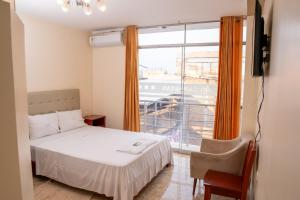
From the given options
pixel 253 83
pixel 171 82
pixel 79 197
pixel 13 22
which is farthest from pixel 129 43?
pixel 13 22

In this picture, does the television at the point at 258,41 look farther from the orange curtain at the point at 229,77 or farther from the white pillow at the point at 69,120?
the white pillow at the point at 69,120

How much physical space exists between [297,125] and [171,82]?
3798 millimetres

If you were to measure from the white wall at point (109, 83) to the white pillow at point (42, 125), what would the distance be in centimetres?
131

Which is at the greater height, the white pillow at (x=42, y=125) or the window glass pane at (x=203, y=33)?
the window glass pane at (x=203, y=33)

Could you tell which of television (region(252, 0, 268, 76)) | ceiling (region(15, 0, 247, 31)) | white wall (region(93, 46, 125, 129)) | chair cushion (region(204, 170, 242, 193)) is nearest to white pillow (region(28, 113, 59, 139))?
white wall (region(93, 46, 125, 129))

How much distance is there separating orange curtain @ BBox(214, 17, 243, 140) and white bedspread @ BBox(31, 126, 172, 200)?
1.11 m

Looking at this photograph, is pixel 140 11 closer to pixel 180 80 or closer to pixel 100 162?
pixel 180 80

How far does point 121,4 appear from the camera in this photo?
298 centimetres

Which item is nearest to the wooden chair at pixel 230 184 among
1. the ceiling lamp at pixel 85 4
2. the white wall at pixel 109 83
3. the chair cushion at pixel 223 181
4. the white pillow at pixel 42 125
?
the chair cushion at pixel 223 181

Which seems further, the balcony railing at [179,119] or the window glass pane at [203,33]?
the balcony railing at [179,119]

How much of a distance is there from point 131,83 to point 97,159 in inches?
82.7

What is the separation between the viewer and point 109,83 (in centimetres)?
476

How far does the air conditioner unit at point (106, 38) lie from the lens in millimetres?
4319

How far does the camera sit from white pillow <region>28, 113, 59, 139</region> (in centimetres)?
332
